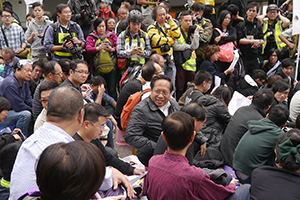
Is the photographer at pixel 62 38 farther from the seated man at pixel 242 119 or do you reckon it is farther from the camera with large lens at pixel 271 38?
the camera with large lens at pixel 271 38

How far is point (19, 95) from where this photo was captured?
441cm

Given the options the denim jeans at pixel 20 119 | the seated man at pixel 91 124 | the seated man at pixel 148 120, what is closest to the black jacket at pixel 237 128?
Answer: the seated man at pixel 148 120

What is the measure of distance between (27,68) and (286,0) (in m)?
6.82

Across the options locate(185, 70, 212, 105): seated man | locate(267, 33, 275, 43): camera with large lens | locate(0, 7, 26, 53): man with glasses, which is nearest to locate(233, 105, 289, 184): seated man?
locate(185, 70, 212, 105): seated man

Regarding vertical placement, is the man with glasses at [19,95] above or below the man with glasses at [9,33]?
below

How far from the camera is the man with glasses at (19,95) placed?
4199mm

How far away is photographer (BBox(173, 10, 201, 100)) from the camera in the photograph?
5.88 metres

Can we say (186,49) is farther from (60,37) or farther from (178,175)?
(178,175)

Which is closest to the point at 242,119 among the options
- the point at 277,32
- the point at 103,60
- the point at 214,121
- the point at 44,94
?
the point at 214,121

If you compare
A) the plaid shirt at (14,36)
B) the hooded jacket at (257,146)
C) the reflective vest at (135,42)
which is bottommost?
the hooded jacket at (257,146)

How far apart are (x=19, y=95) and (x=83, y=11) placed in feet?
7.88

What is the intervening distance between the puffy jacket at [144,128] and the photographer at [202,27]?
339 cm

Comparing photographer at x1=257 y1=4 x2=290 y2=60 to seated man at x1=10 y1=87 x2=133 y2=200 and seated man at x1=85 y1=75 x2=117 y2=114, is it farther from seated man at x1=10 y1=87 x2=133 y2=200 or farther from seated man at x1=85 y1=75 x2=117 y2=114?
seated man at x1=10 y1=87 x2=133 y2=200

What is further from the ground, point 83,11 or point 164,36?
point 83,11
